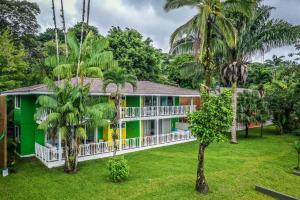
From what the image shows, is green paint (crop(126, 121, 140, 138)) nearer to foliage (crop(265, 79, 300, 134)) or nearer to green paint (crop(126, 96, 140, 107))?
green paint (crop(126, 96, 140, 107))

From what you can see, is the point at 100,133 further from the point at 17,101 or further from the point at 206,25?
the point at 206,25

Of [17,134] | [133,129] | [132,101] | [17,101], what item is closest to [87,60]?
[132,101]

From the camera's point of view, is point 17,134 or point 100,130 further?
point 100,130

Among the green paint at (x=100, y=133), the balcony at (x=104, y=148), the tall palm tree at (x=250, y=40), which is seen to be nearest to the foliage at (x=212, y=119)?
the balcony at (x=104, y=148)

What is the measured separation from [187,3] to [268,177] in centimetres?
1027

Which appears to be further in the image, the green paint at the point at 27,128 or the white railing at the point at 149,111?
the white railing at the point at 149,111

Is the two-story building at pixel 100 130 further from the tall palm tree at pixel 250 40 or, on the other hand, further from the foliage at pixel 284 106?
the foliage at pixel 284 106

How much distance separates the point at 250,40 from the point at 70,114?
15751 mm

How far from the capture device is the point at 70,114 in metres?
13.2

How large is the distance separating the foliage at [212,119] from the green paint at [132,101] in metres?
10.8

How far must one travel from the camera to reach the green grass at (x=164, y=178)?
450 inches

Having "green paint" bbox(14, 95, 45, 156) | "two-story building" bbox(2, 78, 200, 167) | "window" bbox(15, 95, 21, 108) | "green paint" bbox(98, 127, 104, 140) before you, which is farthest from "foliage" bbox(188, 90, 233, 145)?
"window" bbox(15, 95, 21, 108)

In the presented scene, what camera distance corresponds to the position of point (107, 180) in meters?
13.1

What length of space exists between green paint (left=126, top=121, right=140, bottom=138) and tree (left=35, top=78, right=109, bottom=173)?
7.26m
